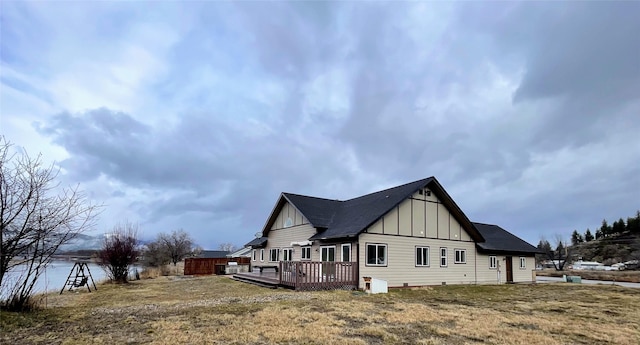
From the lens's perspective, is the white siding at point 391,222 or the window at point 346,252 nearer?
the window at point 346,252

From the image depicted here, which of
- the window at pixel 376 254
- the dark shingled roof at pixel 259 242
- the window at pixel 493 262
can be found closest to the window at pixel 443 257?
the window at pixel 376 254

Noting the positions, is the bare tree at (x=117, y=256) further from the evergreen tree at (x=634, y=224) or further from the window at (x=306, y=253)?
the evergreen tree at (x=634, y=224)

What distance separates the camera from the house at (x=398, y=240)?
59.6 feet

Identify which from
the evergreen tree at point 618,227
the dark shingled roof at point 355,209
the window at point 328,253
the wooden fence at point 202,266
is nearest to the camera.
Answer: the dark shingled roof at point 355,209

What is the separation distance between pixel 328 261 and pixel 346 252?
42.7 inches

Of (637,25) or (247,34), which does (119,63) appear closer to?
(247,34)

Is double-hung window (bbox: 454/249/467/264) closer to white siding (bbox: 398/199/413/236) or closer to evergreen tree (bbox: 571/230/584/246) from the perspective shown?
white siding (bbox: 398/199/413/236)

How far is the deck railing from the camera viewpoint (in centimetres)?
1606

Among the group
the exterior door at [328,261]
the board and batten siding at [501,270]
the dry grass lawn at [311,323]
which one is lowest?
the board and batten siding at [501,270]

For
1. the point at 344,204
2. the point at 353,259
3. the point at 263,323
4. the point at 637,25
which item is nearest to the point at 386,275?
the point at 353,259

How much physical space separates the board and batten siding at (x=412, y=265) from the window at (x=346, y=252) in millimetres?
696

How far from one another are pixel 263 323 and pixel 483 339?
4.41 m

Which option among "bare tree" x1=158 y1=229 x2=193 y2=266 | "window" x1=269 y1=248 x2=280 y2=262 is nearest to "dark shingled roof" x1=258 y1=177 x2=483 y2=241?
"window" x1=269 y1=248 x2=280 y2=262

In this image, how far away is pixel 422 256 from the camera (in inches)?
794
